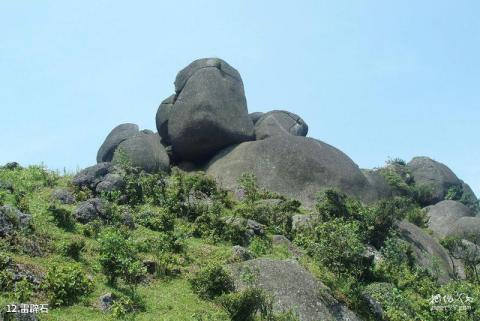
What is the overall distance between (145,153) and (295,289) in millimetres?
17713

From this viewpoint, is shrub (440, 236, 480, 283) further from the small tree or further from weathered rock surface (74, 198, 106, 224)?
the small tree

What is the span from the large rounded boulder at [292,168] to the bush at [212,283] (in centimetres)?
1509

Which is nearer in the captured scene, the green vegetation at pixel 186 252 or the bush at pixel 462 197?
the green vegetation at pixel 186 252

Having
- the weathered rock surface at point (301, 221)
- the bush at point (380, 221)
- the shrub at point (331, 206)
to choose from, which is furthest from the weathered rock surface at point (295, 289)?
the bush at point (380, 221)

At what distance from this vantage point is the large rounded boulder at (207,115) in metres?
35.8

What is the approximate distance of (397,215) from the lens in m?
28.8

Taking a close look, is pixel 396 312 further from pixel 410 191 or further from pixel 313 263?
pixel 410 191

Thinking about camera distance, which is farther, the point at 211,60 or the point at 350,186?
the point at 211,60

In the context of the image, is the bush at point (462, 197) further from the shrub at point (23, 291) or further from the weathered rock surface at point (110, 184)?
the shrub at point (23, 291)

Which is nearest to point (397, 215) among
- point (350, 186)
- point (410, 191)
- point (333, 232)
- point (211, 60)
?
point (350, 186)

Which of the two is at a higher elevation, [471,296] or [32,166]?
[32,166]

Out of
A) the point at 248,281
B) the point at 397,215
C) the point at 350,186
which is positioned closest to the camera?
the point at 248,281

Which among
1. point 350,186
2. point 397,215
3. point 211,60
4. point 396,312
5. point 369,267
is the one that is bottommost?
point 396,312

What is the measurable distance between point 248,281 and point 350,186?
1878cm
